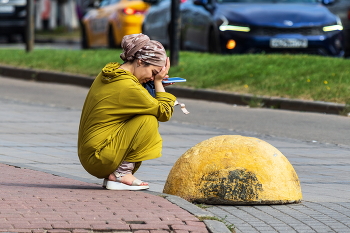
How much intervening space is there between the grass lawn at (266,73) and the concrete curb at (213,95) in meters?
0.20

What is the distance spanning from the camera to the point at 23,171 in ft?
20.8

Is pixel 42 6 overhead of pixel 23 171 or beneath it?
beneath

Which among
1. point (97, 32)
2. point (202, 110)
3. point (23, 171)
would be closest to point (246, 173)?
point (23, 171)

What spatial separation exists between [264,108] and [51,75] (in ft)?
17.8

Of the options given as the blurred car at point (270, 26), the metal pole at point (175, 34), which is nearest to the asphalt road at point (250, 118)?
the metal pole at point (175, 34)

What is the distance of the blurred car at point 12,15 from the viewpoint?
23328mm

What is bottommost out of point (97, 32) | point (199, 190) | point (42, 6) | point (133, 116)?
point (42, 6)

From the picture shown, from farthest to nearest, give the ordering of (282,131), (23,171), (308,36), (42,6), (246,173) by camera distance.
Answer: (42,6)
(308,36)
(282,131)
(23,171)
(246,173)

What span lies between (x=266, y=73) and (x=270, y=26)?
200 cm

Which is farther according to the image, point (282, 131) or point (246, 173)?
point (282, 131)

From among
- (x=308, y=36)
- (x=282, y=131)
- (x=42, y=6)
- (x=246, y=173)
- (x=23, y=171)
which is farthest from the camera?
(x=42, y=6)

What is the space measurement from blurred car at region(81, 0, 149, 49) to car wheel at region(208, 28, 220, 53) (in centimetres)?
328

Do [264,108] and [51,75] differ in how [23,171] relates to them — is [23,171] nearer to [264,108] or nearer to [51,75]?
[264,108]

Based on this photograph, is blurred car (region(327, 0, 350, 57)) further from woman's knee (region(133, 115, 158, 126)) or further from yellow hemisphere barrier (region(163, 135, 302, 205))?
woman's knee (region(133, 115, 158, 126))
